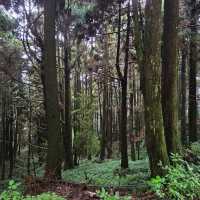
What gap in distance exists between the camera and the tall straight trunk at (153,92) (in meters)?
8.38

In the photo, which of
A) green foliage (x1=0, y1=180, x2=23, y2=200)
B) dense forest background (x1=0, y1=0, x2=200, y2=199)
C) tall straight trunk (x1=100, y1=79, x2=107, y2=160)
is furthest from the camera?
tall straight trunk (x1=100, y1=79, x2=107, y2=160)

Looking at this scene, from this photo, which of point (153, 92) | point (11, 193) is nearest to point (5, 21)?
point (153, 92)

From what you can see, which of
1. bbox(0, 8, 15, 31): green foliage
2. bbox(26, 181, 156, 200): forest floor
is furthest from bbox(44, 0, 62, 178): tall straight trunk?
bbox(0, 8, 15, 31): green foliage

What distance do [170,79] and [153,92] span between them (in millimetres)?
1475

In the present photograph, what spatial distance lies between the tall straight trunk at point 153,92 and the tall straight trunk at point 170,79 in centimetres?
103

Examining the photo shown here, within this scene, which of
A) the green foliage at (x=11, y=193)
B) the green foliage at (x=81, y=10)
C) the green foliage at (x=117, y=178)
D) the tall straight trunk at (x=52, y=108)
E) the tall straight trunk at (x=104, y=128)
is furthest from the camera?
the tall straight trunk at (x=104, y=128)

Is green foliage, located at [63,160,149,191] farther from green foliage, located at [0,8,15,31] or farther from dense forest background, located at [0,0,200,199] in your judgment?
green foliage, located at [0,8,15,31]

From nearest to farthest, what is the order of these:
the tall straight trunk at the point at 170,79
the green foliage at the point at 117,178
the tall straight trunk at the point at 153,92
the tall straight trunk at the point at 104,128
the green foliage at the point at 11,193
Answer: the green foliage at the point at 11,193
the tall straight trunk at the point at 153,92
the tall straight trunk at the point at 170,79
the green foliage at the point at 117,178
the tall straight trunk at the point at 104,128

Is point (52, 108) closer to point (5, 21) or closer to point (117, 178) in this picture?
point (117, 178)

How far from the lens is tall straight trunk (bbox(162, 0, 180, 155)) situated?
9508mm

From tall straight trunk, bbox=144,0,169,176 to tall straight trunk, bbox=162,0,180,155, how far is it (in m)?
1.03

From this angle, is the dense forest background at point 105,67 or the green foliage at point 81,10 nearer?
the dense forest background at point 105,67

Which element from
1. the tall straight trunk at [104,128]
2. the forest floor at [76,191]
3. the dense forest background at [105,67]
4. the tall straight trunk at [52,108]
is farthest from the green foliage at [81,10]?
Answer: the tall straight trunk at [104,128]

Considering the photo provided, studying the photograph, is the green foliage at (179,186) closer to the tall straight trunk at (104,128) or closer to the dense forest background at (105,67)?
the dense forest background at (105,67)
